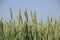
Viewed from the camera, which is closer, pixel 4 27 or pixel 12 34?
pixel 12 34

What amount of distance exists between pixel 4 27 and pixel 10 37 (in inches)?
4.8

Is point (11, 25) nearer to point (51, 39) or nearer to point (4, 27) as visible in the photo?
point (4, 27)

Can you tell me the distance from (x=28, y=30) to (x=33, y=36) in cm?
5

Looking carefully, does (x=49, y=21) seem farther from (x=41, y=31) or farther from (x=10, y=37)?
(x=10, y=37)

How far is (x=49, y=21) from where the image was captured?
4.31 feet

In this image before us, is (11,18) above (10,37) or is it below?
above

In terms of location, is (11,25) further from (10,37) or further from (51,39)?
(51,39)

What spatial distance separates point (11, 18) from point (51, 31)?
271 mm

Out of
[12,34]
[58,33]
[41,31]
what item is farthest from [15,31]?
[58,33]

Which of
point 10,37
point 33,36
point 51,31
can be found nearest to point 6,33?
point 10,37

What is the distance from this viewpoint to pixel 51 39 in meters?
1.26

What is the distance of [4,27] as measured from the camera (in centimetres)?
133

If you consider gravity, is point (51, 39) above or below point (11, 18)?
below

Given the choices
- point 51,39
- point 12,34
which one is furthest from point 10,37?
point 51,39
